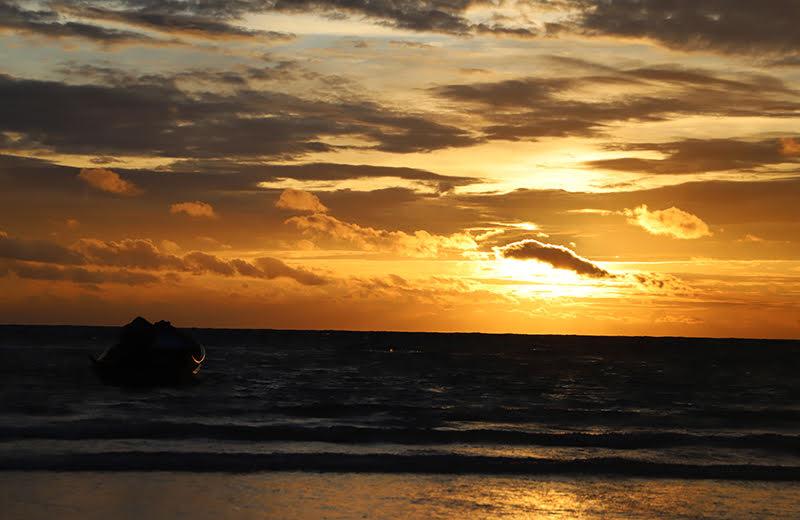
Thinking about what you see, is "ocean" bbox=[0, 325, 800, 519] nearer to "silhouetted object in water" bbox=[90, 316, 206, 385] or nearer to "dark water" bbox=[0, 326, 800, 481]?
"dark water" bbox=[0, 326, 800, 481]

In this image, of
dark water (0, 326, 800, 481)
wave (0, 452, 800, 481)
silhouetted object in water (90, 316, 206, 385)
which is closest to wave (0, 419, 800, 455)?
dark water (0, 326, 800, 481)

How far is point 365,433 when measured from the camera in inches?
1112

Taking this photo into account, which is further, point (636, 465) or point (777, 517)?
point (636, 465)

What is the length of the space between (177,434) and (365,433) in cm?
690

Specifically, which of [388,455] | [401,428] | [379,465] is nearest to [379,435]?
[401,428]

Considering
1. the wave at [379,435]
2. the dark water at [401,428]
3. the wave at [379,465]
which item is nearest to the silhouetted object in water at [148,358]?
the dark water at [401,428]

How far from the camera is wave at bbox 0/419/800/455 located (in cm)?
2634

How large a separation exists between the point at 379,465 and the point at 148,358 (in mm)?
30449

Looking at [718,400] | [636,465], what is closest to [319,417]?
[636,465]

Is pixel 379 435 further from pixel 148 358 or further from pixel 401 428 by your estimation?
pixel 148 358

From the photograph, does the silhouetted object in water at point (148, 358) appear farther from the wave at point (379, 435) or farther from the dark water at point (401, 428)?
the wave at point (379, 435)

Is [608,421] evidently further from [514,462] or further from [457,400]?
[514,462]

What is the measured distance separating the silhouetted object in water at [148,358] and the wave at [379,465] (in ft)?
84.8

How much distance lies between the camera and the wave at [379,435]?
86.4ft
